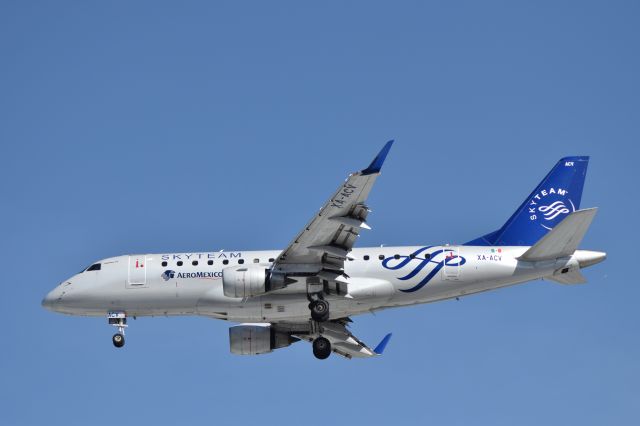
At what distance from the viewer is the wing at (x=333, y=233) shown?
39656 millimetres

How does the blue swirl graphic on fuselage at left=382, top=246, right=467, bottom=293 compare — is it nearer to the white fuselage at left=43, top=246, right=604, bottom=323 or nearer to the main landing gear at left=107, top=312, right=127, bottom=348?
the white fuselage at left=43, top=246, right=604, bottom=323

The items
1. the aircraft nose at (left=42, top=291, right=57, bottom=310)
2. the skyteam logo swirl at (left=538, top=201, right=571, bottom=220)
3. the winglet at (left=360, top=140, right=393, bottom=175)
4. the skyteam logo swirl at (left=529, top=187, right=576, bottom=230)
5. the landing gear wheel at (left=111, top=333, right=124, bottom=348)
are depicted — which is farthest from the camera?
the skyteam logo swirl at (left=538, top=201, right=571, bottom=220)

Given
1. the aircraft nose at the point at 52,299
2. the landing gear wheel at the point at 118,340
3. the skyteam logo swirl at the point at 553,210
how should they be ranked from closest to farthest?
the landing gear wheel at the point at 118,340
the aircraft nose at the point at 52,299
the skyteam logo swirl at the point at 553,210

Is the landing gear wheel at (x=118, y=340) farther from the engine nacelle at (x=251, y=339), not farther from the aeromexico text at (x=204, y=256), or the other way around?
the engine nacelle at (x=251, y=339)

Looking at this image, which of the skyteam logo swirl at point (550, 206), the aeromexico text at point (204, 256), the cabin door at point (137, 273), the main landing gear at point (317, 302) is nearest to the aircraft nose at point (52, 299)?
the cabin door at point (137, 273)

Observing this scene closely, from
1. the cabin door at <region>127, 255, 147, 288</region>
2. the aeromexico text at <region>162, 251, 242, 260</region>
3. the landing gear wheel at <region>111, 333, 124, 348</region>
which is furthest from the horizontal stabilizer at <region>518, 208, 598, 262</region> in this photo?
the landing gear wheel at <region>111, 333, 124, 348</region>

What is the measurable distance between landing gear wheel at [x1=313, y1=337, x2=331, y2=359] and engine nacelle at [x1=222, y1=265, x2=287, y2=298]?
5222 mm

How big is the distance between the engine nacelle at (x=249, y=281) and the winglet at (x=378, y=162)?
695 cm

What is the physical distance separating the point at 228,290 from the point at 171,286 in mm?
3121

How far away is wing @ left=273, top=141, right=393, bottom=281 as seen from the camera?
3966 centimetres

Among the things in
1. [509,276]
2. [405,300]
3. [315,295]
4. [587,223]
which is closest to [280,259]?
[315,295]

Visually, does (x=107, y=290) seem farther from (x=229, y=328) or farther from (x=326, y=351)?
(x=326, y=351)

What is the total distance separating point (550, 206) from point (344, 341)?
10.6m

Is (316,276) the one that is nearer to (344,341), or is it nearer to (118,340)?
(344,341)
